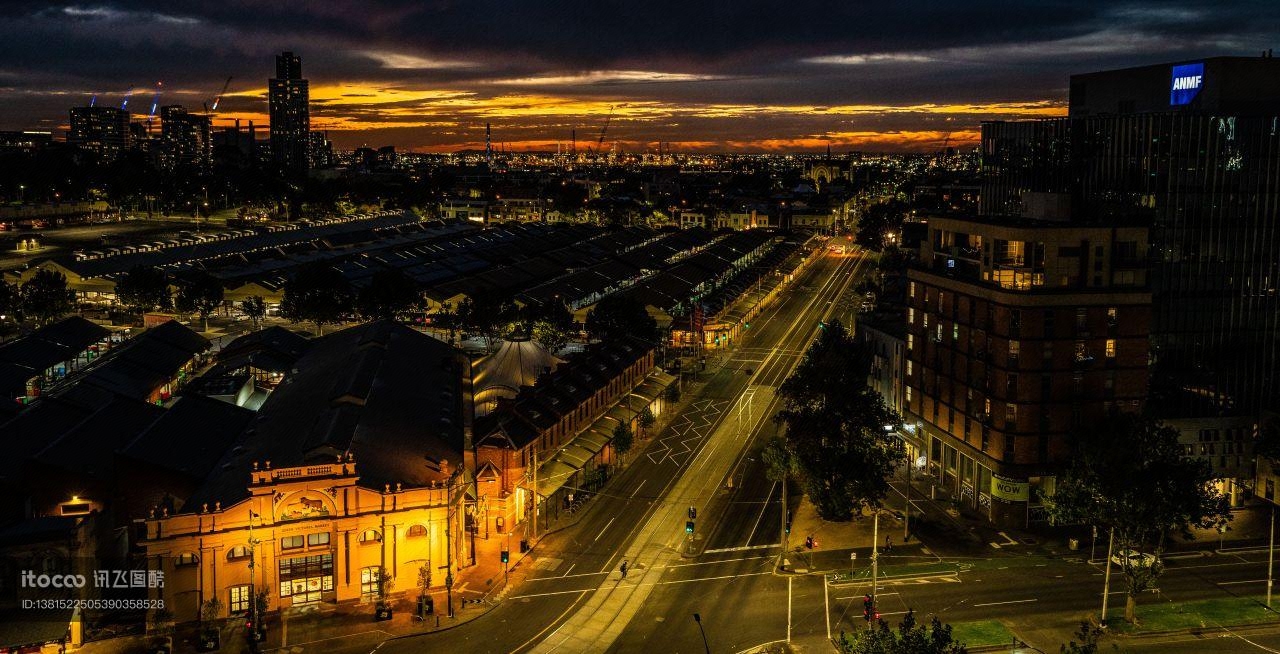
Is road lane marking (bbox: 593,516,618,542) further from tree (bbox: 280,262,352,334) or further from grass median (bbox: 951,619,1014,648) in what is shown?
tree (bbox: 280,262,352,334)

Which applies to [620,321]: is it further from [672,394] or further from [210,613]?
[210,613]

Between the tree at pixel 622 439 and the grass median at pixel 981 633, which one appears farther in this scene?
the tree at pixel 622 439

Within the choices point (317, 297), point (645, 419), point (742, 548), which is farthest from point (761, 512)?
point (317, 297)

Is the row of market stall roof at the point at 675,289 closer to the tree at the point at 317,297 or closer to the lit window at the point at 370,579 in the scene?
the tree at the point at 317,297

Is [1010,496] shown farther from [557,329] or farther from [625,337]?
[557,329]

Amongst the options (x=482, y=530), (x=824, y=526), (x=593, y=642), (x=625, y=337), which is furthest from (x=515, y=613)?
(x=625, y=337)

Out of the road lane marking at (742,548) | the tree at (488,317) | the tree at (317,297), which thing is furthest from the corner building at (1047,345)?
the tree at (317,297)
